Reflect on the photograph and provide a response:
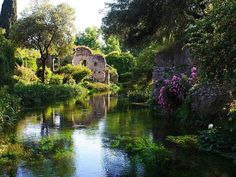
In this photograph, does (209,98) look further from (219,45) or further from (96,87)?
(96,87)

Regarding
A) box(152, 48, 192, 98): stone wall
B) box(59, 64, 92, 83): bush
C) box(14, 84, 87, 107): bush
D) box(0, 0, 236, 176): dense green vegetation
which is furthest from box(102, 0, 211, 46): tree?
box(59, 64, 92, 83): bush

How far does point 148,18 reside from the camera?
27891mm

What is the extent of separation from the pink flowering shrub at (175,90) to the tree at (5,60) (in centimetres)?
928

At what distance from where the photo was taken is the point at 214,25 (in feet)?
38.5

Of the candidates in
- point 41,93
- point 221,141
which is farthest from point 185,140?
point 41,93

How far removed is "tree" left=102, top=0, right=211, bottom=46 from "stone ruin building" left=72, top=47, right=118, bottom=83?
32.7 m

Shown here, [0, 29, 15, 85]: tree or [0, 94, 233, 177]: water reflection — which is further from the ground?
[0, 29, 15, 85]: tree

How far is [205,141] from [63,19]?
28.9 metres

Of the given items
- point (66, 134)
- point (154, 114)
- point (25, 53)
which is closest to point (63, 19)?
point (25, 53)

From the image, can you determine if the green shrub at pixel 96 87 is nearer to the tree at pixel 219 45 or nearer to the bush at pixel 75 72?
the bush at pixel 75 72

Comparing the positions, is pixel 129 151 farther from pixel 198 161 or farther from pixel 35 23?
pixel 35 23

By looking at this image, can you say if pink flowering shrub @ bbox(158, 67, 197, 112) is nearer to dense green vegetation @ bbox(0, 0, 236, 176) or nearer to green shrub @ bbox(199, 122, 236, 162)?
dense green vegetation @ bbox(0, 0, 236, 176)

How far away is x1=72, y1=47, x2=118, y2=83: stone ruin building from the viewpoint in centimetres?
6306

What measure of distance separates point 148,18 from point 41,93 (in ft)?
36.6
